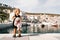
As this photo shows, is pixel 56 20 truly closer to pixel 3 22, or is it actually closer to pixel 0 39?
pixel 3 22

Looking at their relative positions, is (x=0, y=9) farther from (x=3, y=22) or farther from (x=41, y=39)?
(x=41, y=39)

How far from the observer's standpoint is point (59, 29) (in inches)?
205

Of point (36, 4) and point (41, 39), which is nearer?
point (41, 39)

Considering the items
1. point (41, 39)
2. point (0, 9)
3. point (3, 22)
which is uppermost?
point (0, 9)

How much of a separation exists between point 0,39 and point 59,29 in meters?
2.34

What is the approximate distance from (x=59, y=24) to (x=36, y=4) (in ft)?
3.14

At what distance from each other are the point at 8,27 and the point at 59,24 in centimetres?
159

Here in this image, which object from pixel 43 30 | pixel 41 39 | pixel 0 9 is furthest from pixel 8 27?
pixel 41 39

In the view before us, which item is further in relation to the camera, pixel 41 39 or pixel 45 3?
pixel 45 3

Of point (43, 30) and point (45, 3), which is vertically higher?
point (45, 3)

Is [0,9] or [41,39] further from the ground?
[0,9]

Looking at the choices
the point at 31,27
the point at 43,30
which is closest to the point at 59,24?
the point at 43,30

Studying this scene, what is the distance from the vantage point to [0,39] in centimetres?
343

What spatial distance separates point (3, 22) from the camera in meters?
5.06
